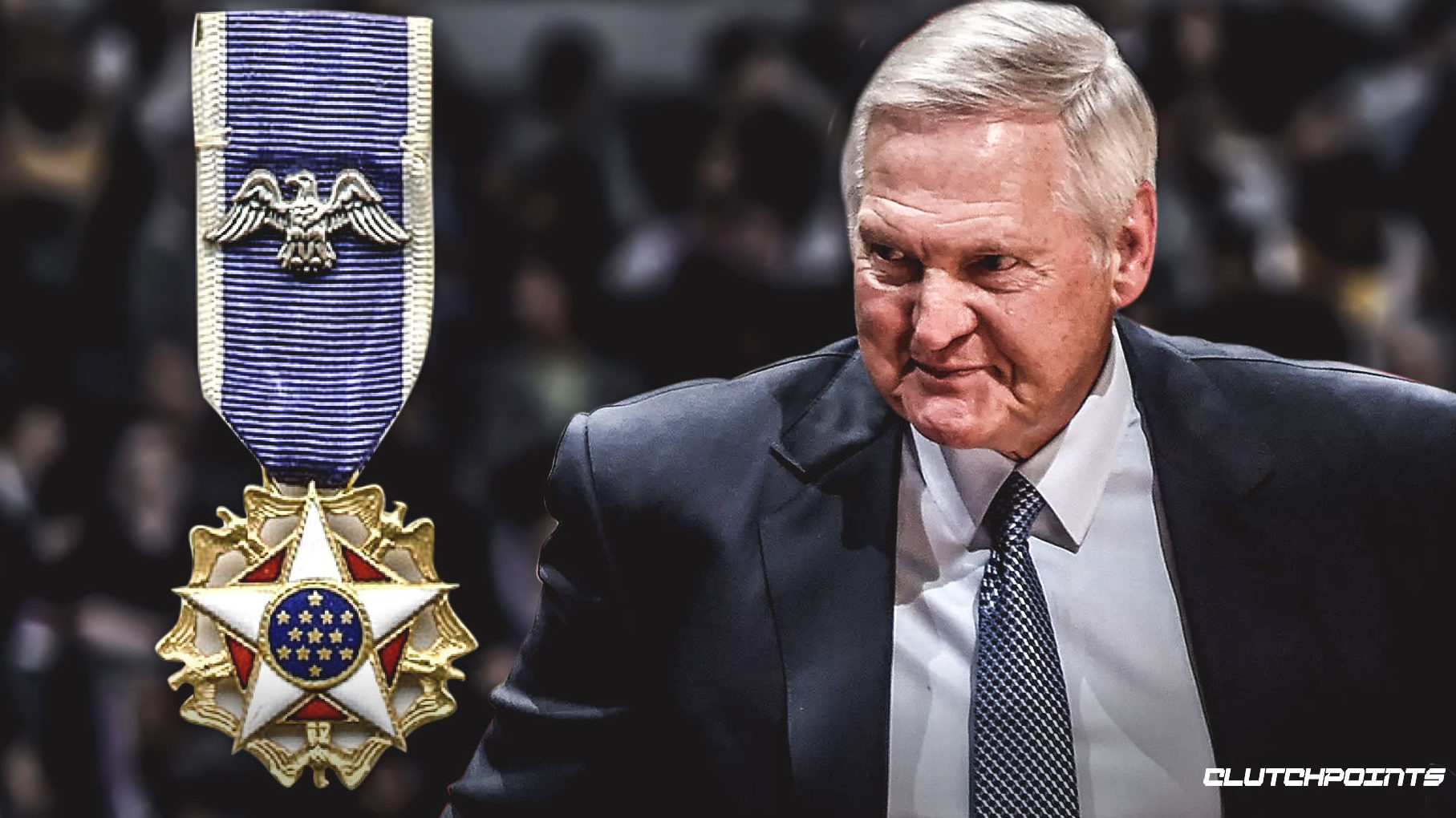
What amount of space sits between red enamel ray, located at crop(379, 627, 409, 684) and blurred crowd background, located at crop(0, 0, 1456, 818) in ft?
2.62

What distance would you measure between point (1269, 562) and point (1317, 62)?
153 inches

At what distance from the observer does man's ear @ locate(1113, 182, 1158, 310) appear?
1.79m

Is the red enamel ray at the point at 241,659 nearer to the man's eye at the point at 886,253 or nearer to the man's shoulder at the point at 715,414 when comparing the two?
the man's shoulder at the point at 715,414

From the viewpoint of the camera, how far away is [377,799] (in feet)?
10.4

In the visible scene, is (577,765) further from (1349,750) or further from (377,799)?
(377,799)

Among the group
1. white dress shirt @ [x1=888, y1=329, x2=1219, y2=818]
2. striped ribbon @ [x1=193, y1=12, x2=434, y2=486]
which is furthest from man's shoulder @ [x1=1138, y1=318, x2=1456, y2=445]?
striped ribbon @ [x1=193, y1=12, x2=434, y2=486]

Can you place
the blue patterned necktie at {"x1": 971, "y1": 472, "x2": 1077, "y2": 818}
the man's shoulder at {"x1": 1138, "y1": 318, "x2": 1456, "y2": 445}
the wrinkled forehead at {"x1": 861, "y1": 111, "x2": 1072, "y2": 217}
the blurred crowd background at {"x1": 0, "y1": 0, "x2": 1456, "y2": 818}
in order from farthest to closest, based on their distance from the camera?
the blurred crowd background at {"x1": 0, "y1": 0, "x2": 1456, "y2": 818} → the man's shoulder at {"x1": 1138, "y1": 318, "x2": 1456, "y2": 445} → the blue patterned necktie at {"x1": 971, "y1": 472, "x2": 1077, "y2": 818} → the wrinkled forehead at {"x1": 861, "y1": 111, "x2": 1072, "y2": 217}

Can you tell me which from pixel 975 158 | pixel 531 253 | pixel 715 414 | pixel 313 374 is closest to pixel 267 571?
pixel 313 374

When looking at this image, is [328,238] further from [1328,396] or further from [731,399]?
[1328,396]

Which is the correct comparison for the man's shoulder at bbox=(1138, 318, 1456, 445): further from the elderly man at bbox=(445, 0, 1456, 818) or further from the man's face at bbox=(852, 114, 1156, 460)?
the man's face at bbox=(852, 114, 1156, 460)

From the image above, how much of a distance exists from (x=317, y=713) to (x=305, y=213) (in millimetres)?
466

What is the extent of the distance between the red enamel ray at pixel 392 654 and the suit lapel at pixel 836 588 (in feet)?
1.14

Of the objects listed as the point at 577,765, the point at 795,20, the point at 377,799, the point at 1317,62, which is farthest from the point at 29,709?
the point at 1317,62

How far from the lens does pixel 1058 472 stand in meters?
1.88
